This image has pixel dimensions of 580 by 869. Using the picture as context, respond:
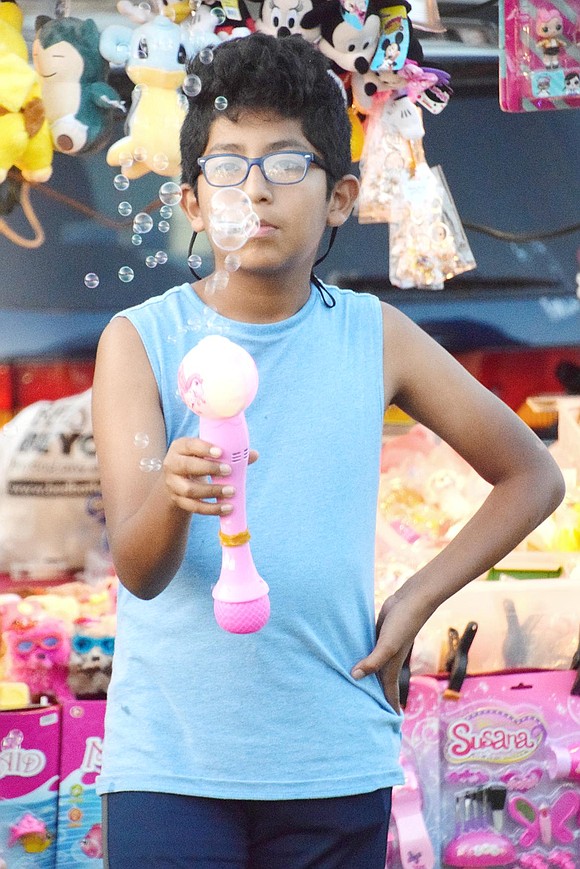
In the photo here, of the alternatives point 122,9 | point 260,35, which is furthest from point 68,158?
point 260,35

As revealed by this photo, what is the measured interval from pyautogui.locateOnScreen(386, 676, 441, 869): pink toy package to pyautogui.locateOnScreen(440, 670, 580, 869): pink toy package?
4cm

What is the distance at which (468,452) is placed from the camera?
161cm

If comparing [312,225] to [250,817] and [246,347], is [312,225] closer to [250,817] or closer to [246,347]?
[246,347]

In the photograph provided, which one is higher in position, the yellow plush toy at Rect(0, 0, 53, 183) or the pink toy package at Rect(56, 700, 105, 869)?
the yellow plush toy at Rect(0, 0, 53, 183)

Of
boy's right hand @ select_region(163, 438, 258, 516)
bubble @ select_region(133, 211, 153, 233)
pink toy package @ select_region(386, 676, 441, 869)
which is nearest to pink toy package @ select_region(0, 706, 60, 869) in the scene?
pink toy package @ select_region(386, 676, 441, 869)

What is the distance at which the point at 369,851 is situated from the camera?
1438mm

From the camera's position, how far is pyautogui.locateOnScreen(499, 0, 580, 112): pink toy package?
2604 millimetres

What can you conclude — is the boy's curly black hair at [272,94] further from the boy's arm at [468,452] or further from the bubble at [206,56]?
the boy's arm at [468,452]

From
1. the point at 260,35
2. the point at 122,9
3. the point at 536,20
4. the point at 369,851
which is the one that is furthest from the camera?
the point at 536,20

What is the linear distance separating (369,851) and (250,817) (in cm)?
15

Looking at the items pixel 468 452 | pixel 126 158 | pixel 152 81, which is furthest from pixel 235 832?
pixel 152 81

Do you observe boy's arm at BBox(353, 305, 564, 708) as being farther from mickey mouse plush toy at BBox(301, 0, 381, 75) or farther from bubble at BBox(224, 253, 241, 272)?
mickey mouse plush toy at BBox(301, 0, 381, 75)

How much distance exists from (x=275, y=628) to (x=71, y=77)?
148 cm

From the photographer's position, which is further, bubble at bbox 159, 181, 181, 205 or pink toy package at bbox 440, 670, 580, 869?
pink toy package at bbox 440, 670, 580, 869
